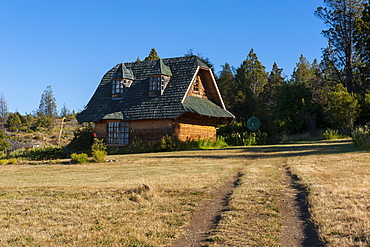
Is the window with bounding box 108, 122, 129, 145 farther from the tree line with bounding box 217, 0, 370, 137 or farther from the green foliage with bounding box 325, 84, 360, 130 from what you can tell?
the green foliage with bounding box 325, 84, 360, 130

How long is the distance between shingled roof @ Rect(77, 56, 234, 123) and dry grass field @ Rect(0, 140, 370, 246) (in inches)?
522

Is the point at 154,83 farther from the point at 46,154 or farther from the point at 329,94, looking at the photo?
the point at 329,94

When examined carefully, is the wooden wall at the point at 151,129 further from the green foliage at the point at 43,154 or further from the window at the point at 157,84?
the green foliage at the point at 43,154

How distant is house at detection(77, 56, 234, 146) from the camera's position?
27.1 metres

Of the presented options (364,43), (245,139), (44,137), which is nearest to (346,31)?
(364,43)

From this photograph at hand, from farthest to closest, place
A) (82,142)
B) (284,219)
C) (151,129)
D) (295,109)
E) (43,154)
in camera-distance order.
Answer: (295,109)
(82,142)
(151,129)
(43,154)
(284,219)

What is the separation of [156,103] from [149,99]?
1032mm

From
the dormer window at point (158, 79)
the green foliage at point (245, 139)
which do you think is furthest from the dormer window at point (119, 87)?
the green foliage at point (245, 139)

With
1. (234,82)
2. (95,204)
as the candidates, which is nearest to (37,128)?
(234,82)

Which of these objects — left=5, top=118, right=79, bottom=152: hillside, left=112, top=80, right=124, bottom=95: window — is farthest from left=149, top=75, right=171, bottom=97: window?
left=5, top=118, right=79, bottom=152: hillside

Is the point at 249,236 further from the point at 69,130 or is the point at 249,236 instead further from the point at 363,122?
the point at 69,130

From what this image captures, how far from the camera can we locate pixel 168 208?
8.40 metres

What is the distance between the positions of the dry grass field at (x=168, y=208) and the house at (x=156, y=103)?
Answer: 1326cm

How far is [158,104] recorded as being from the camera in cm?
2745
